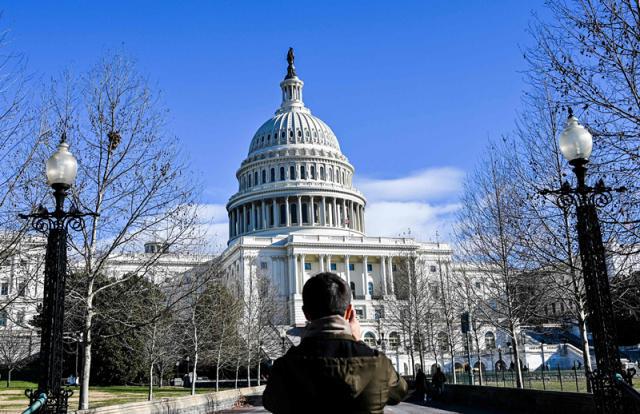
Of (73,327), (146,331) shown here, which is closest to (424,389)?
(146,331)

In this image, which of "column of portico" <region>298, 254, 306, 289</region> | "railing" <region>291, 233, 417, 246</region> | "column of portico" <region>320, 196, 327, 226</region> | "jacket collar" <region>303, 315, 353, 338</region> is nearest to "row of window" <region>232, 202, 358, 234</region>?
"column of portico" <region>320, 196, 327, 226</region>

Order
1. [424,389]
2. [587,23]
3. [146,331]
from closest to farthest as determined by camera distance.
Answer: [587,23] → [424,389] → [146,331]

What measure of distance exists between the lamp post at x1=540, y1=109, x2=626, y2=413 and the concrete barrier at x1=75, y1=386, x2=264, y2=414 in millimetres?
11167

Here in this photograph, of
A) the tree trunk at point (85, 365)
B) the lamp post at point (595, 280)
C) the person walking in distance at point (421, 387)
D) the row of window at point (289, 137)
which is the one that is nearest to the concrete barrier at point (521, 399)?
the person walking in distance at point (421, 387)

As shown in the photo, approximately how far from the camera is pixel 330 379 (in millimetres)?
3596

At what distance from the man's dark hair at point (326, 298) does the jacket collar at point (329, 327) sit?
0.23 ft

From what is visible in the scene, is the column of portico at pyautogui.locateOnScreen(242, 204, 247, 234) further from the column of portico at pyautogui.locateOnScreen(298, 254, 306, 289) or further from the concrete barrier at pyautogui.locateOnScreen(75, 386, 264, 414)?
the concrete barrier at pyautogui.locateOnScreen(75, 386, 264, 414)

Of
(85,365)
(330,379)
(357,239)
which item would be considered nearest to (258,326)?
(85,365)

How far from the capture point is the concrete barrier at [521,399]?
17.3 metres

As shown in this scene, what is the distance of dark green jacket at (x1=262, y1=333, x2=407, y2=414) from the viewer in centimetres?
361

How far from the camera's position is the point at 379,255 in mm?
106188

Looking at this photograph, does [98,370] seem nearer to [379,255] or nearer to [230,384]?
[230,384]

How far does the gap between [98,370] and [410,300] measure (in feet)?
88.1

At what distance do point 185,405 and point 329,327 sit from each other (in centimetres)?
2097
